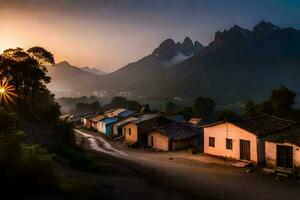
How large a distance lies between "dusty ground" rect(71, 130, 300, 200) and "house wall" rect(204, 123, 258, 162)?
2.28 m

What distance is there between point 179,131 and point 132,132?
39.0ft

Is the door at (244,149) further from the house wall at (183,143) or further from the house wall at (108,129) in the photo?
the house wall at (108,129)

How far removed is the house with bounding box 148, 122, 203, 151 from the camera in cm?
5541

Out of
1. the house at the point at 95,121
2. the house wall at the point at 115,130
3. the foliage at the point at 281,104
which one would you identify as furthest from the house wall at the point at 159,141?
the house at the point at 95,121

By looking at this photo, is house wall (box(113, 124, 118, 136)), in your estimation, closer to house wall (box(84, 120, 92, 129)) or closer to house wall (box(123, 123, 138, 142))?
house wall (box(123, 123, 138, 142))

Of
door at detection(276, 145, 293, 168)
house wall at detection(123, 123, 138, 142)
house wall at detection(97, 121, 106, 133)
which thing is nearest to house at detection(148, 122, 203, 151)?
house wall at detection(123, 123, 138, 142)

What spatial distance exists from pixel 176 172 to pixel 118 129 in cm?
4427

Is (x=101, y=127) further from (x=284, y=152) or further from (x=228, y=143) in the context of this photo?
(x=284, y=152)

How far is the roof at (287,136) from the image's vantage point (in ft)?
113

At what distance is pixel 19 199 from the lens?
17.9 meters

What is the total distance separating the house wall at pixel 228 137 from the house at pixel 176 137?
9854mm

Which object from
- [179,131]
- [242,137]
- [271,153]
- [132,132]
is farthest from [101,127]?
[271,153]

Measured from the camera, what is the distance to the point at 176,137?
5544 centimetres

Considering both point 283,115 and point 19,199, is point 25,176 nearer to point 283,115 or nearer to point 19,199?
point 19,199
